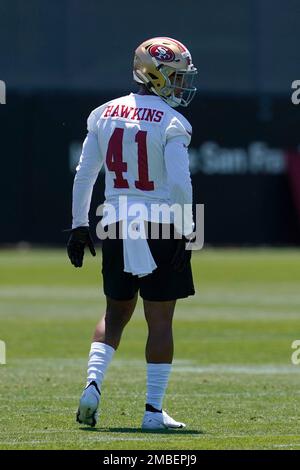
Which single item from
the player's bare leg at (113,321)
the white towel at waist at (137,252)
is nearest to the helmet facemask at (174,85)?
the white towel at waist at (137,252)

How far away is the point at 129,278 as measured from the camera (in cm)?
782

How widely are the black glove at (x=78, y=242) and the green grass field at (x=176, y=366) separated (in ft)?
2.97

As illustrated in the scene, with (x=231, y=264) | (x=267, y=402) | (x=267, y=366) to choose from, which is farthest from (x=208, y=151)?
(x=267, y=402)

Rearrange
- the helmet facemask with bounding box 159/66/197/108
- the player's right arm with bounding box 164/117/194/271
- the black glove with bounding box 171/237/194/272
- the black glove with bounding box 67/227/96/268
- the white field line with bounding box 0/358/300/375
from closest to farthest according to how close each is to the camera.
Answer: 1. the player's right arm with bounding box 164/117/194/271
2. the black glove with bounding box 171/237/194/272
3. the helmet facemask with bounding box 159/66/197/108
4. the black glove with bounding box 67/227/96/268
5. the white field line with bounding box 0/358/300/375

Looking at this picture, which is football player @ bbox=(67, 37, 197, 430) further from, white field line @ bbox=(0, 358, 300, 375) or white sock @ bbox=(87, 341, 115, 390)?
white field line @ bbox=(0, 358, 300, 375)

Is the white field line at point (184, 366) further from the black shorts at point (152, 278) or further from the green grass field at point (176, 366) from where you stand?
the black shorts at point (152, 278)

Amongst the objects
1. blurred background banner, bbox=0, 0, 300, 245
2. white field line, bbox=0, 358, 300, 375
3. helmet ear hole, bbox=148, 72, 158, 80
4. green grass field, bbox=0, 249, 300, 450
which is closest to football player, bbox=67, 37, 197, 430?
helmet ear hole, bbox=148, 72, 158, 80

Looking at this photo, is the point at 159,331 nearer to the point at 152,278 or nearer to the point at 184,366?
the point at 152,278

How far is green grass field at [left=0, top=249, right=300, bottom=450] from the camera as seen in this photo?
7293 mm

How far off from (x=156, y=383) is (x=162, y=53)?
1819 millimetres

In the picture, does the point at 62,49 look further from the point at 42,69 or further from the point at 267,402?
the point at 267,402

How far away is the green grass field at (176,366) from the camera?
7293 mm

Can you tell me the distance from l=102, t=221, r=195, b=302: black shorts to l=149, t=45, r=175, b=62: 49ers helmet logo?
1.01 metres

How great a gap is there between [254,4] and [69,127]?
19.4 feet
